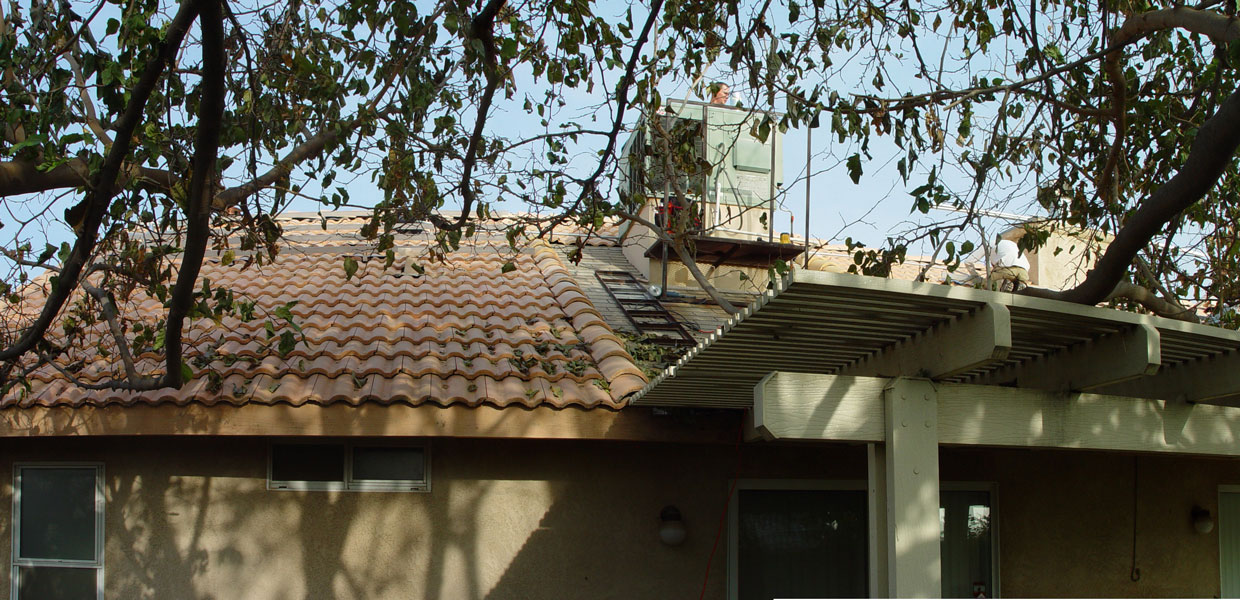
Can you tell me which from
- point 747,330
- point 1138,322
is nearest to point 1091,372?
point 1138,322

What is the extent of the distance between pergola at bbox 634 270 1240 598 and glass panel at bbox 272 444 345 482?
327cm

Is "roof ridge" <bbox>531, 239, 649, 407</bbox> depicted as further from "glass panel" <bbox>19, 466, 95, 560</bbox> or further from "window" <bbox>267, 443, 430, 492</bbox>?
"glass panel" <bbox>19, 466, 95, 560</bbox>

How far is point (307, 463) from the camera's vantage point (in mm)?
7141

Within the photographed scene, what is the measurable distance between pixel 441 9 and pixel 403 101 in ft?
1.98

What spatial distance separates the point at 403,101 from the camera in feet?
20.5

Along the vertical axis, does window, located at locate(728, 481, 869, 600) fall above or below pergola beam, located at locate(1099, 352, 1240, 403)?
below

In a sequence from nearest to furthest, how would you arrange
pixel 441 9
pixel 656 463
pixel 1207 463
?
pixel 441 9 → pixel 656 463 → pixel 1207 463

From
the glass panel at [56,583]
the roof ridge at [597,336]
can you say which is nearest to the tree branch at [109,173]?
the glass panel at [56,583]

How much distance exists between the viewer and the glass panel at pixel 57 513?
7.15m

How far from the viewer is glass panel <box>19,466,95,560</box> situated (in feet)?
23.5

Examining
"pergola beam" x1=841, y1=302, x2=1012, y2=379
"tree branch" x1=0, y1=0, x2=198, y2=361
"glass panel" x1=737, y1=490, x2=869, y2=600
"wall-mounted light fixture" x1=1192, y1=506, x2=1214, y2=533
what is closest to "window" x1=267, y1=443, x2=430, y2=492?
"tree branch" x1=0, y1=0, x2=198, y2=361

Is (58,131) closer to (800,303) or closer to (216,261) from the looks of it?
(800,303)

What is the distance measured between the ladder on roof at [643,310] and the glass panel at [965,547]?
8.00ft

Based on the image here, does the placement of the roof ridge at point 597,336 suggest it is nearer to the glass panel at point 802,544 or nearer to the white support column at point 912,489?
the glass panel at point 802,544
